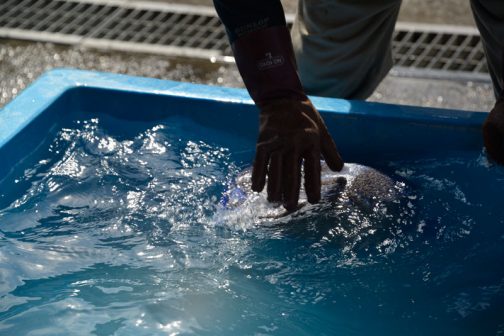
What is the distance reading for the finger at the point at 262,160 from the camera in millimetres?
2049

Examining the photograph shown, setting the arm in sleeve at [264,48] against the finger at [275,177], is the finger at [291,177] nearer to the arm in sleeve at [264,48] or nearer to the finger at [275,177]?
the finger at [275,177]

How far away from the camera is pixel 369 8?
109 inches

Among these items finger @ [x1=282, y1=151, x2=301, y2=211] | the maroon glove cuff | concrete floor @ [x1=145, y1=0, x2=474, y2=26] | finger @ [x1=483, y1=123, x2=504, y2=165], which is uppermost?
the maroon glove cuff

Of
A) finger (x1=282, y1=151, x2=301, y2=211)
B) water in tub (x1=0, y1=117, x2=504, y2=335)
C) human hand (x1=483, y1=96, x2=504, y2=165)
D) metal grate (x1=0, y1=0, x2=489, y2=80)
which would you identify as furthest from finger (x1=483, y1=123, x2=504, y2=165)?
metal grate (x1=0, y1=0, x2=489, y2=80)

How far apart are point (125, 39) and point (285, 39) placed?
6.35ft

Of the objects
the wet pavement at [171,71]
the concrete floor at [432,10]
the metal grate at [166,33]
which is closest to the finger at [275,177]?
the wet pavement at [171,71]

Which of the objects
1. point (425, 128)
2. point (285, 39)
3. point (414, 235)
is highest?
point (285, 39)

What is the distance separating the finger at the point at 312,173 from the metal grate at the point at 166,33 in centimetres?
168

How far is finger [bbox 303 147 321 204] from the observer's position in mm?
2061

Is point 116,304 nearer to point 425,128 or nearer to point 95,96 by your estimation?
point 95,96

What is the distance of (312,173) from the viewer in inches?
81.7

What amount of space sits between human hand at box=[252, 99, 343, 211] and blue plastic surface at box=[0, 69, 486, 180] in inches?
22.3

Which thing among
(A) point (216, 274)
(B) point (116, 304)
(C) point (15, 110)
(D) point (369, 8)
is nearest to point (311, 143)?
(A) point (216, 274)

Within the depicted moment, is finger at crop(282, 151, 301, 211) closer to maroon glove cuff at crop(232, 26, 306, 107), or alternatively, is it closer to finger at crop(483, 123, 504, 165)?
maroon glove cuff at crop(232, 26, 306, 107)
